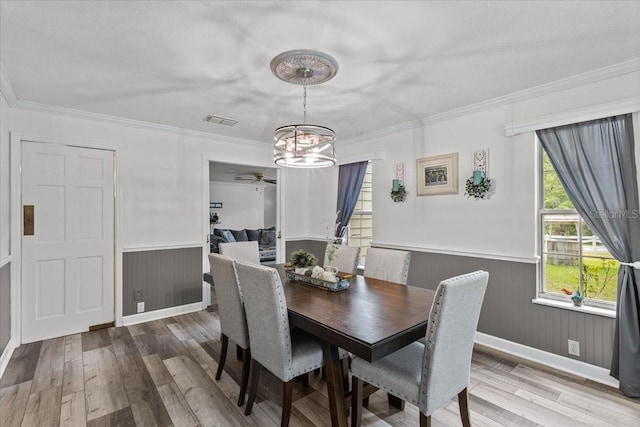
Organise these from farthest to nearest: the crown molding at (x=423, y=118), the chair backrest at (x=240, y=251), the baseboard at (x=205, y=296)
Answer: the baseboard at (x=205, y=296)
the chair backrest at (x=240, y=251)
the crown molding at (x=423, y=118)

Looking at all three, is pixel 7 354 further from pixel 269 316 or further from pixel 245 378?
pixel 269 316

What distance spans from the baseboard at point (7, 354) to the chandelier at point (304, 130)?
2.82 m

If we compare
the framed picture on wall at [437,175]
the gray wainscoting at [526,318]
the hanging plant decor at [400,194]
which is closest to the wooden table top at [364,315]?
the gray wainscoting at [526,318]

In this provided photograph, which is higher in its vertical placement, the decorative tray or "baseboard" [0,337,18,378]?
the decorative tray

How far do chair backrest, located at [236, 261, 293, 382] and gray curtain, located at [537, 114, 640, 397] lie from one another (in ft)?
8.07

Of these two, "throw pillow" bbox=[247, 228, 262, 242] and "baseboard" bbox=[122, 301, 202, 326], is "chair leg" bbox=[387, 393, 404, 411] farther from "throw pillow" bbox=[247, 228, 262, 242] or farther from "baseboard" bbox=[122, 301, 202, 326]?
"throw pillow" bbox=[247, 228, 262, 242]

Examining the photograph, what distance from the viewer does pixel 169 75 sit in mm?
2508

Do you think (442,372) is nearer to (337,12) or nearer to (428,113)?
(337,12)

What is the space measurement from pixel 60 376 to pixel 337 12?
3394mm

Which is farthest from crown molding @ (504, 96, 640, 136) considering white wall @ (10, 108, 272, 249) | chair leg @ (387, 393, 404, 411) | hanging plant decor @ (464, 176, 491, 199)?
white wall @ (10, 108, 272, 249)

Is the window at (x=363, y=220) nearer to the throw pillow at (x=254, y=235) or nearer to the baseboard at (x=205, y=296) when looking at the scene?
the baseboard at (x=205, y=296)

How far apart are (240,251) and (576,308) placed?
3.15m

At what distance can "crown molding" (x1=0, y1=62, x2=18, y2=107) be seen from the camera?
8.02ft

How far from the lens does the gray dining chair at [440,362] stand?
4.83ft
